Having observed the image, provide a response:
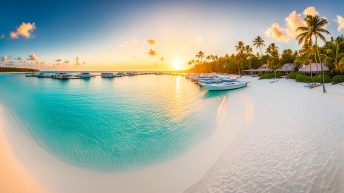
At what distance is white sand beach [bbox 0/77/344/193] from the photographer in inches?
253

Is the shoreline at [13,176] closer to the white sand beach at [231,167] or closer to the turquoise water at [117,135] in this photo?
the white sand beach at [231,167]

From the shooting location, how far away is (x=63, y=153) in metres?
10.9

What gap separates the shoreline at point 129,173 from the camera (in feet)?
23.9

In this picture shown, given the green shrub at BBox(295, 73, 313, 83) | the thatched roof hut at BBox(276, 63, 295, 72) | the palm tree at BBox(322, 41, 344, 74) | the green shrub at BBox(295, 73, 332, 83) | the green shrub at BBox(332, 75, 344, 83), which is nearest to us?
the green shrub at BBox(332, 75, 344, 83)

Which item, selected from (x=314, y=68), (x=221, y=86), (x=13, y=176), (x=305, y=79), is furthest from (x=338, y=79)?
(x=13, y=176)

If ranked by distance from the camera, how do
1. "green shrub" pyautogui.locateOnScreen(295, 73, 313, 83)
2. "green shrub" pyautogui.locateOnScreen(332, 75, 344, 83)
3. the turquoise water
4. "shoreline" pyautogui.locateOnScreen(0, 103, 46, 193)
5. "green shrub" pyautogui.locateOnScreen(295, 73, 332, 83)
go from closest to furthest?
"shoreline" pyautogui.locateOnScreen(0, 103, 46, 193) → the turquoise water → "green shrub" pyautogui.locateOnScreen(332, 75, 344, 83) → "green shrub" pyautogui.locateOnScreen(295, 73, 332, 83) → "green shrub" pyautogui.locateOnScreen(295, 73, 313, 83)

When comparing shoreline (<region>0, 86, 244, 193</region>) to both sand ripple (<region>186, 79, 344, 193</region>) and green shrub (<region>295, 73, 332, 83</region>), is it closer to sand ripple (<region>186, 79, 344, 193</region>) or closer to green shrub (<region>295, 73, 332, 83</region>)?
sand ripple (<region>186, 79, 344, 193</region>)

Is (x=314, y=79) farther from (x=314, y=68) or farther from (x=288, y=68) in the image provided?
(x=288, y=68)

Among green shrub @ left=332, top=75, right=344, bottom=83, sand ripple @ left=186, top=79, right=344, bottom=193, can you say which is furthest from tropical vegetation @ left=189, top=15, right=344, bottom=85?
sand ripple @ left=186, top=79, right=344, bottom=193

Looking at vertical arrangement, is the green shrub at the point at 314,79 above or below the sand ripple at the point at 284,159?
above

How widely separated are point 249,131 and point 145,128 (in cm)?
762

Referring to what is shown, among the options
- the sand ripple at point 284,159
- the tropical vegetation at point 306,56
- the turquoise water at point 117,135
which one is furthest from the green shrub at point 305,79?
the turquoise water at point 117,135

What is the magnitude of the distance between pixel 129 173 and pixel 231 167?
4305mm

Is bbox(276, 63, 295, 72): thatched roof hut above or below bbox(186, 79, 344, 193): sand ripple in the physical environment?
above
